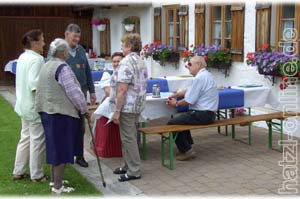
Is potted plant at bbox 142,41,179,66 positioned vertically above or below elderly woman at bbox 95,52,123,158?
above

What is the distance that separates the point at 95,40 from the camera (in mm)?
14016

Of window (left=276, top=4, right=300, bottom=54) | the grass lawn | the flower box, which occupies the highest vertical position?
window (left=276, top=4, right=300, bottom=54)

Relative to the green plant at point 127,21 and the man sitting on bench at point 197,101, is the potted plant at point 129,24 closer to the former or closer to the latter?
the green plant at point 127,21

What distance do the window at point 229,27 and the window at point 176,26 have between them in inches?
36.2

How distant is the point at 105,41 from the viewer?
13.3 m

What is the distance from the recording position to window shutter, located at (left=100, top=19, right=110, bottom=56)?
1310cm

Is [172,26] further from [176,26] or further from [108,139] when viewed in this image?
[108,139]

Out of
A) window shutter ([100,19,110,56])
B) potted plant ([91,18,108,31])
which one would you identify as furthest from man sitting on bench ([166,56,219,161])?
window shutter ([100,19,110,56])

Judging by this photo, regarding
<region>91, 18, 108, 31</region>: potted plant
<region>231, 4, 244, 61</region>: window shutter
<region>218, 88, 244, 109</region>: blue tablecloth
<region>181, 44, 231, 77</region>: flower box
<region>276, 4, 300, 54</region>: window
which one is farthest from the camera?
<region>91, 18, 108, 31</region>: potted plant

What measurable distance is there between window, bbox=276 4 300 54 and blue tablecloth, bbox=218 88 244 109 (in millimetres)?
1038

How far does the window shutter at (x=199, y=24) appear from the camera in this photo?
8281mm

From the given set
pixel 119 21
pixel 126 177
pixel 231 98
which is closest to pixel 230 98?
pixel 231 98

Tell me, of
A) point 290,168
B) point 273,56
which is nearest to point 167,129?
point 290,168

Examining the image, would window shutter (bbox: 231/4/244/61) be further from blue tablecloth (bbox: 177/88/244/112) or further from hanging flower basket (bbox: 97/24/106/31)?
hanging flower basket (bbox: 97/24/106/31)
